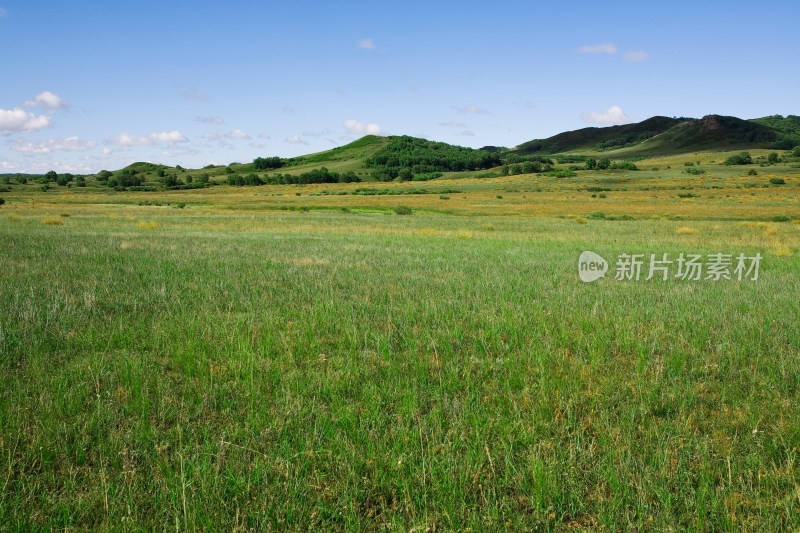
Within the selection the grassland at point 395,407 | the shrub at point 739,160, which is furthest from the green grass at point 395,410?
the shrub at point 739,160

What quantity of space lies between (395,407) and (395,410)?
0.06 meters

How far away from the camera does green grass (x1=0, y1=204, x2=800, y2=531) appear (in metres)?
3.71

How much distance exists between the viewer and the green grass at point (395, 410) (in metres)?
3.71

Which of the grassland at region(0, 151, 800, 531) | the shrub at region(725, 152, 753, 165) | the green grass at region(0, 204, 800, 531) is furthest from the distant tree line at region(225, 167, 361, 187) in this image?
the green grass at region(0, 204, 800, 531)

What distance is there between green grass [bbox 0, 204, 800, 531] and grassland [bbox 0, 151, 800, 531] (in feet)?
0.08

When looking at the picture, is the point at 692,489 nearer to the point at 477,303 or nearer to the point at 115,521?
the point at 115,521

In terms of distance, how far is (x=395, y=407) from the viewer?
5.41 meters

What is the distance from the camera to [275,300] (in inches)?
432

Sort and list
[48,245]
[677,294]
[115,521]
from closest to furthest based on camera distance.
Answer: [115,521] → [677,294] → [48,245]

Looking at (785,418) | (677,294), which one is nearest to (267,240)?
(677,294)

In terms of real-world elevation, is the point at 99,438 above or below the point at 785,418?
above

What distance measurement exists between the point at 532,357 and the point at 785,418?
9.57ft
